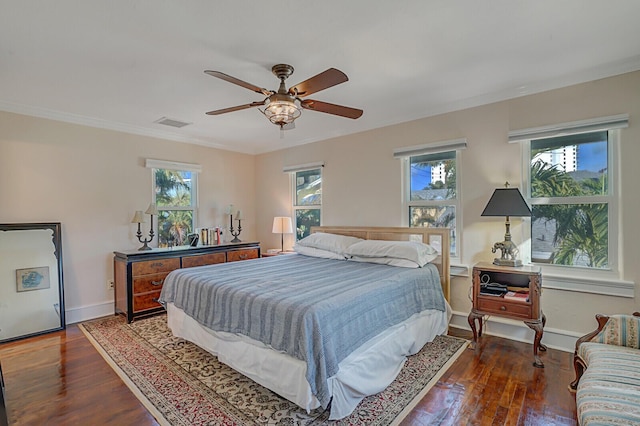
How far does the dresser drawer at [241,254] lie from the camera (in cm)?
456

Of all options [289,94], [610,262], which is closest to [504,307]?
[610,262]

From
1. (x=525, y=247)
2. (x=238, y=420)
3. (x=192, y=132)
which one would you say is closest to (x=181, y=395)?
(x=238, y=420)

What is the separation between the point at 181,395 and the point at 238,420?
0.53 metres

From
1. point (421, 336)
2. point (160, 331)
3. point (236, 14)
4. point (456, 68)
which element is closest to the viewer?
point (236, 14)

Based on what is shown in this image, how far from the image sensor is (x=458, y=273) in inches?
133

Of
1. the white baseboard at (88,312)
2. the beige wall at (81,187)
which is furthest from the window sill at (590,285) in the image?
the white baseboard at (88,312)

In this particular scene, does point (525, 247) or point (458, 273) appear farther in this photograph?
point (458, 273)

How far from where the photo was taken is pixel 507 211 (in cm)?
279

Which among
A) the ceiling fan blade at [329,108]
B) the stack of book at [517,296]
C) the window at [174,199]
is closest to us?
the ceiling fan blade at [329,108]

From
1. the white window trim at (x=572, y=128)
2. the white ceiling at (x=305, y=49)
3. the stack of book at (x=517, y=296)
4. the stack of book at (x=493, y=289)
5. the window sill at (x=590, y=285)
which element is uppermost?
the white ceiling at (x=305, y=49)

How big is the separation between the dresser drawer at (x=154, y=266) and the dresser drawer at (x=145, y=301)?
27 cm

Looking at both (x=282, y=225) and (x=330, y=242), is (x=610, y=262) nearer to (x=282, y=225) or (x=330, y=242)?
(x=330, y=242)

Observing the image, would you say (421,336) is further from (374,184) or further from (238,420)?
(374,184)

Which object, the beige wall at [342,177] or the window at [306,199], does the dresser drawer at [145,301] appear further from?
the window at [306,199]
